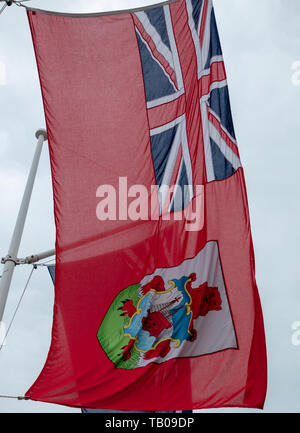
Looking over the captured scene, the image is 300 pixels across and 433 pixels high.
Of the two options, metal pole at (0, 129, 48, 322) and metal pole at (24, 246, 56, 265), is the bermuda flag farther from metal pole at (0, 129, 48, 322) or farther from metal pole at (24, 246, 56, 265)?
metal pole at (24, 246, 56, 265)

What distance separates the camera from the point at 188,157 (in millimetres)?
7449

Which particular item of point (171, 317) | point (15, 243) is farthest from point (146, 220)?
point (15, 243)

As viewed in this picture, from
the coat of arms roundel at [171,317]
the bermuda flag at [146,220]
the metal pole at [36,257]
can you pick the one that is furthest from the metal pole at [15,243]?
the coat of arms roundel at [171,317]

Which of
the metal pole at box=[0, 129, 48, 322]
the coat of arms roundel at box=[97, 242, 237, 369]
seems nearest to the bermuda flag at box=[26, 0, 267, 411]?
the coat of arms roundel at box=[97, 242, 237, 369]

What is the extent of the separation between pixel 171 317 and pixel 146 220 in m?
1.36

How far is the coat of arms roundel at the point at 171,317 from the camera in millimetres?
6164

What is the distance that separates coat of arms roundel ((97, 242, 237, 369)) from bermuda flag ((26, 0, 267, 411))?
1 centimetres

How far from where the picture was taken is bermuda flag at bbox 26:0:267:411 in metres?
5.96

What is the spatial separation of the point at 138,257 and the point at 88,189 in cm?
115

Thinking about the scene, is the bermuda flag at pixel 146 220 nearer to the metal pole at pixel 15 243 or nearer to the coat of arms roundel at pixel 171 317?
the coat of arms roundel at pixel 171 317

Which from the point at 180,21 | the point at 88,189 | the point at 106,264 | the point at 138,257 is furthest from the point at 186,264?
the point at 180,21

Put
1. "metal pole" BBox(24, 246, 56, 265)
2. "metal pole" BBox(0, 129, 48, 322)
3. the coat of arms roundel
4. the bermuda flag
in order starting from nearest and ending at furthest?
the bermuda flag → the coat of arms roundel → "metal pole" BBox(0, 129, 48, 322) → "metal pole" BBox(24, 246, 56, 265)

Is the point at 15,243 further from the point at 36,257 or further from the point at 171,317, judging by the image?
the point at 171,317
